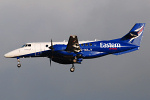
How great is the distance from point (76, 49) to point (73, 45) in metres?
0.86

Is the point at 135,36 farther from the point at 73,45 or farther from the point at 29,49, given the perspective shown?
the point at 29,49

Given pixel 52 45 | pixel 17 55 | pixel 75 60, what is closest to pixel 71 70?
pixel 75 60

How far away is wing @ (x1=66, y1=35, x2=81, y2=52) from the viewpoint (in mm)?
39150

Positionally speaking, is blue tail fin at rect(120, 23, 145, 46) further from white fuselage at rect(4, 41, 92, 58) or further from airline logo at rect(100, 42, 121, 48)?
white fuselage at rect(4, 41, 92, 58)

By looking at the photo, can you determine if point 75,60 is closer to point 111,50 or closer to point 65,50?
point 65,50

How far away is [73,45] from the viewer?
40.2m

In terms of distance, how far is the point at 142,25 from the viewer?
4612 centimetres

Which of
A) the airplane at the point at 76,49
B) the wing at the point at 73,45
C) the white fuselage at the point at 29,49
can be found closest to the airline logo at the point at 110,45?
the airplane at the point at 76,49

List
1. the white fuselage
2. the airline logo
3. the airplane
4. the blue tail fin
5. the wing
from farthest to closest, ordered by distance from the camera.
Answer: the blue tail fin, the airline logo, the white fuselage, the airplane, the wing

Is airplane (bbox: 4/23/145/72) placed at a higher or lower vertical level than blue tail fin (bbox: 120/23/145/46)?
lower

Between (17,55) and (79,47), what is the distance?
869 centimetres

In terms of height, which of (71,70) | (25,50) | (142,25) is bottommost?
(71,70)

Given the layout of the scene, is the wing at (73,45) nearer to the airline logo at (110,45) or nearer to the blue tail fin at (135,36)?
the airline logo at (110,45)

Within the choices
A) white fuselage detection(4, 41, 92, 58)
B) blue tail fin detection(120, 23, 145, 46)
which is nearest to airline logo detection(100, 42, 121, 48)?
blue tail fin detection(120, 23, 145, 46)
